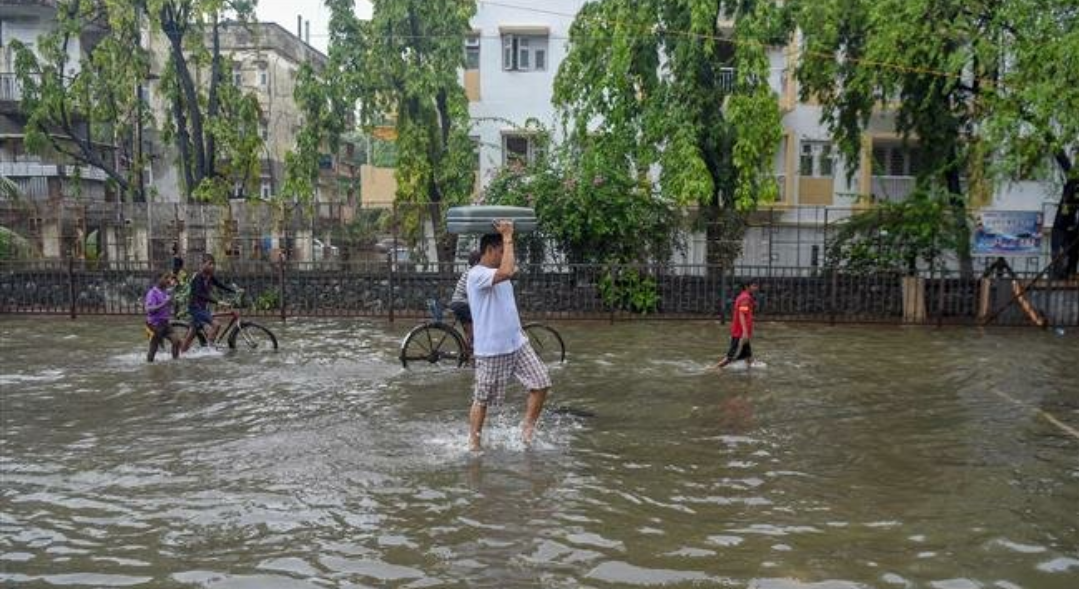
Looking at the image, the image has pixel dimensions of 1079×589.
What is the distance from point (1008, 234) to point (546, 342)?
16333mm

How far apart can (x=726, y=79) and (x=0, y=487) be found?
18.7 meters

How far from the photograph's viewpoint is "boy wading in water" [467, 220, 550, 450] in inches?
291

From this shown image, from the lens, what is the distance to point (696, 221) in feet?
68.4

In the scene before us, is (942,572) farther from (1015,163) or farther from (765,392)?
(1015,163)

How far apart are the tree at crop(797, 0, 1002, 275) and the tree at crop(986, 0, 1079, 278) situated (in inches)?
19.3

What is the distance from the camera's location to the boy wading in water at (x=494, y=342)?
291 inches

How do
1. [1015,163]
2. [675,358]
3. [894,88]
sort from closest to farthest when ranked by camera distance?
[675,358], [1015,163], [894,88]

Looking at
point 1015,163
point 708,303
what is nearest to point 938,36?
point 1015,163

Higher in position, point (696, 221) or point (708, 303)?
point (696, 221)

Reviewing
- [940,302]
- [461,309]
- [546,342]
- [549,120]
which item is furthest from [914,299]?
[549,120]

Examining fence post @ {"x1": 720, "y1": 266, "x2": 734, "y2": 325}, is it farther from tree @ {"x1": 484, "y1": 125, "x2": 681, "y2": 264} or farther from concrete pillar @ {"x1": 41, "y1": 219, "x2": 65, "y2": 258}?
Answer: concrete pillar @ {"x1": 41, "y1": 219, "x2": 65, "y2": 258}

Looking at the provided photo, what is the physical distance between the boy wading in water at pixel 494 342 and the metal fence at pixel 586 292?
11417 millimetres

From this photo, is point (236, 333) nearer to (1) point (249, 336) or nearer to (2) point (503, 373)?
(1) point (249, 336)

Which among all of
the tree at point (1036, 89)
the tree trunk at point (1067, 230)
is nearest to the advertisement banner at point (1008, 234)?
the tree trunk at point (1067, 230)
